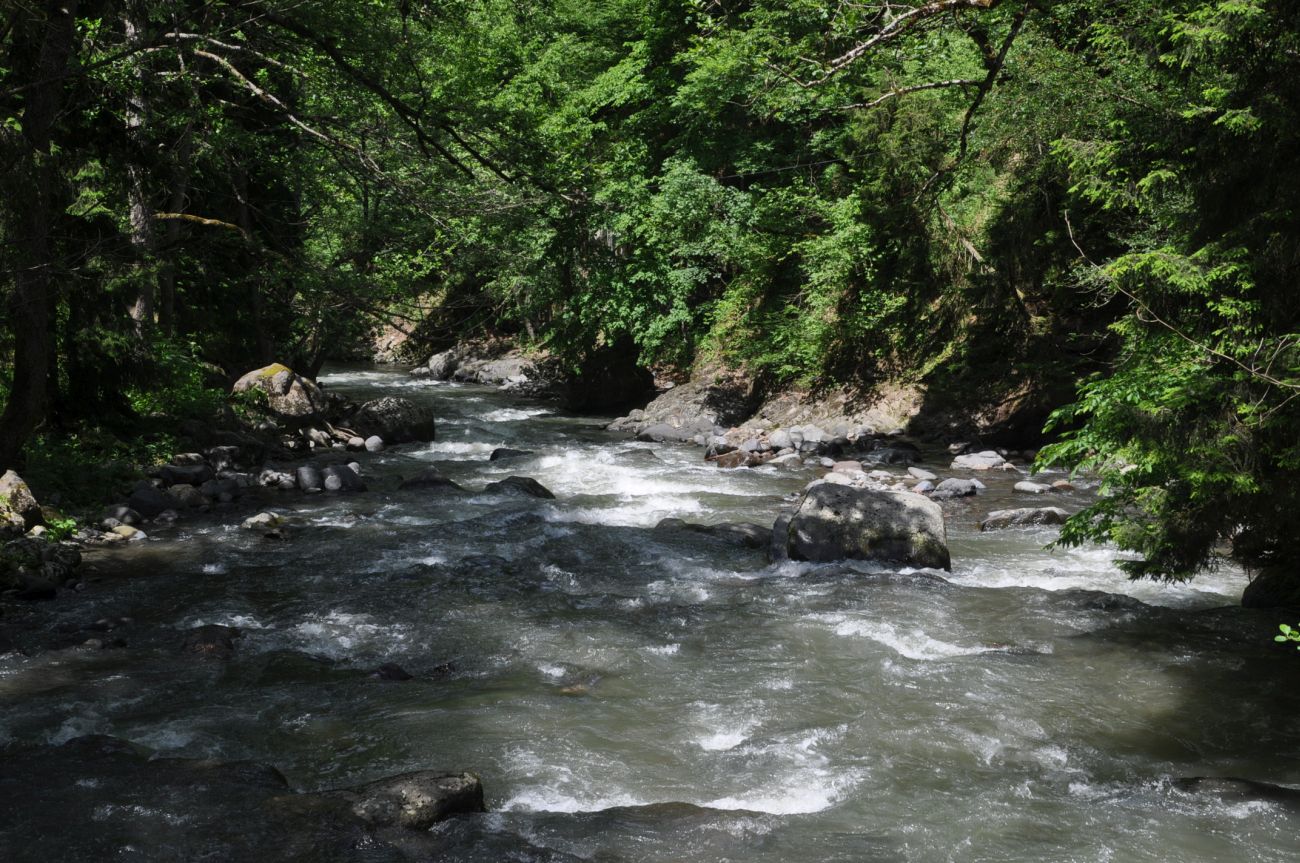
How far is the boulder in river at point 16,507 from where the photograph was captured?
1057 centimetres

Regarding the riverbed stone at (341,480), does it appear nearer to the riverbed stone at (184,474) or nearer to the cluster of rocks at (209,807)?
the riverbed stone at (184,474)

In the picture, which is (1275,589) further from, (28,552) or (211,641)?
(28,552)

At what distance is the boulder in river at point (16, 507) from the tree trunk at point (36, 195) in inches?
37.5

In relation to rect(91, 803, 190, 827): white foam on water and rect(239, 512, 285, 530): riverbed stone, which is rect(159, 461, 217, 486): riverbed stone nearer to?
rect(239, 512, 285, 530): riverbed stone

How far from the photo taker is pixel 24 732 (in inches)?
253

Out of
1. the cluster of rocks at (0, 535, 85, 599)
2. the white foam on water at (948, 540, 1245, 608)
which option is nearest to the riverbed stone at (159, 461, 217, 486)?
the cluster of rocks at (0, 535, 85, 599)

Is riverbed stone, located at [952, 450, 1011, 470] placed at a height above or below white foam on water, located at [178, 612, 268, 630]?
above

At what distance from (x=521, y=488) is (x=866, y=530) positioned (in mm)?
5922

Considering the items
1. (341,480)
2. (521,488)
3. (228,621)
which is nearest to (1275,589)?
(228,621)

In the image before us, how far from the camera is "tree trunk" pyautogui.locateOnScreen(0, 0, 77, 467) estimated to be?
8.46 meters

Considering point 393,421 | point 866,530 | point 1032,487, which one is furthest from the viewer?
point 393,421

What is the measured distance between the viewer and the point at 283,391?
63.0ft

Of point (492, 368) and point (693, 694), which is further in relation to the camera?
point (492, 368)

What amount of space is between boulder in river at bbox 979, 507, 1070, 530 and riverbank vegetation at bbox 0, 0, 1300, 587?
2.12ft
